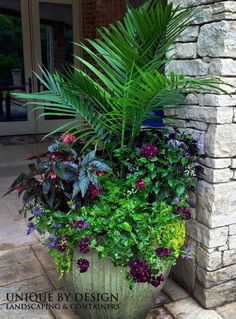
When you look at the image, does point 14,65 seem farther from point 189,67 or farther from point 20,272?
point 189,67

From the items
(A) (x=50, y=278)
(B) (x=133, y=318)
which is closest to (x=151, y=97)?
(B) (x=133, y=318)

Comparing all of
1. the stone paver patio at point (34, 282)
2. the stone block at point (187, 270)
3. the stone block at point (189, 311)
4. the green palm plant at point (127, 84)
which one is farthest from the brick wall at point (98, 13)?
the stone block at point (189, 311)

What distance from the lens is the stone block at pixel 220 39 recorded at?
1574 mm

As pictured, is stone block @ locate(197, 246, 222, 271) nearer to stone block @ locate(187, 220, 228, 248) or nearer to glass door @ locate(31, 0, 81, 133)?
stone block @ locate(187, 220, 228, 248)

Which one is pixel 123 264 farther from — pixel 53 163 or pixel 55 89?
pixel 55 89

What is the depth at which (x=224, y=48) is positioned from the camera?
1.58 metres

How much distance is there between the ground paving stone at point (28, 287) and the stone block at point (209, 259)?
0.85 metres

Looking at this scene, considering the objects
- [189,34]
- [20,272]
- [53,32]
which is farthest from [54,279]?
[53,32]

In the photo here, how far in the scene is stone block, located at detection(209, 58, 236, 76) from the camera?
1604 mm

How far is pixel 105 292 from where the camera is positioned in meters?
1.55

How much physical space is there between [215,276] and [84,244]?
0.78 meters

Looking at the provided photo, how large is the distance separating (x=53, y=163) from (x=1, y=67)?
4717mm

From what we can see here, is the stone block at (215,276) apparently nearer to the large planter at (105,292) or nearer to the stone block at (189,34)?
the large planter at (105,292)

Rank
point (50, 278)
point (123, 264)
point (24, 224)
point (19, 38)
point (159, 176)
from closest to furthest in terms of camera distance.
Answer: point (123, 264)
point (159, 176)
point (50, 278)
point (24, 224)
point (19, 38)
